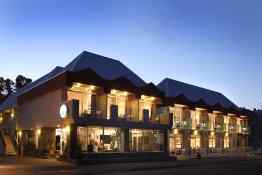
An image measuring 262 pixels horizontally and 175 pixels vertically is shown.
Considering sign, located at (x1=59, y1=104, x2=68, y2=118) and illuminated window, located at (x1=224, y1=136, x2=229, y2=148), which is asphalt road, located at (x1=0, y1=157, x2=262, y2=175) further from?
illuminated window, located at (x1=224, y1=136, x2=229, y2=148)

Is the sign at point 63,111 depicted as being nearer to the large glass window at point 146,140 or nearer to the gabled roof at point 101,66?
the gabled roof at point 101,66

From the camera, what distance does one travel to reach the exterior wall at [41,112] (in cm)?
3750

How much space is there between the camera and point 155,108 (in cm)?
→ 4572

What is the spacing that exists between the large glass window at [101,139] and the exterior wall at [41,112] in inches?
138

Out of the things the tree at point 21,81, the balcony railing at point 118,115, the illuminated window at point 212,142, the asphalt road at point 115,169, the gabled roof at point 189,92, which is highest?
the tree at point 21,81

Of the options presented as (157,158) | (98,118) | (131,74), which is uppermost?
(131,74)

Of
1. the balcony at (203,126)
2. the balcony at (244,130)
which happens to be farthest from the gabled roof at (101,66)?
the balcony at (244,130)

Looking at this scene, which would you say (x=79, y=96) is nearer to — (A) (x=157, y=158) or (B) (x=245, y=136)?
(A) (x=157, y=158)

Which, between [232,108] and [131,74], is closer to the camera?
[131,74]

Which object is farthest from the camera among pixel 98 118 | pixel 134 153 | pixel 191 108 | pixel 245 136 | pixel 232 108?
pixel 245 136

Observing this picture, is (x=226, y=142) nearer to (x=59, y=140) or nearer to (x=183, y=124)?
(x=183, y=124)

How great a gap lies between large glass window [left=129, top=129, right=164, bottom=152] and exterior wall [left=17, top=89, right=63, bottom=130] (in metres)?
7.62

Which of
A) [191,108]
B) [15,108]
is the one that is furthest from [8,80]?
[191,108]

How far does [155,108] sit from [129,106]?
13.6ft
